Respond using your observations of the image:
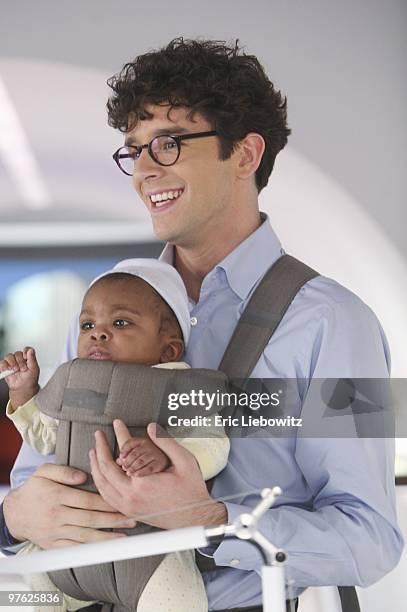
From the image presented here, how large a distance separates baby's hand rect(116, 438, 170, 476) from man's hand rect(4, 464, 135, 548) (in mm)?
55

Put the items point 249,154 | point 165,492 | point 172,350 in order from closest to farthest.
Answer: point 165,492 < point 172,350 < point 249,154

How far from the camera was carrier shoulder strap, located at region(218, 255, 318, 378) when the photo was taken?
3.80ft

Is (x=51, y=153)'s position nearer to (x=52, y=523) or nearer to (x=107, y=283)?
(x=107, y=283)

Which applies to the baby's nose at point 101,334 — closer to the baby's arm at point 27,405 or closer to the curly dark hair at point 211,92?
A: the baby's arm at point 27,405

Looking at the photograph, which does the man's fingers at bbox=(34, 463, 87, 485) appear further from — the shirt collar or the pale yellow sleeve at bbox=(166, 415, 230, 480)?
the shirt collar

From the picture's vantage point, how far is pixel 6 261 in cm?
131

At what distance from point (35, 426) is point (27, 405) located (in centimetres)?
3

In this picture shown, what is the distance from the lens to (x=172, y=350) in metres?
1.15

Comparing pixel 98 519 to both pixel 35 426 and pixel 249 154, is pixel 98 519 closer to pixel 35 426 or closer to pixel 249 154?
pixel 35 426

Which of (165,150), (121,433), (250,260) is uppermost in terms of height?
(165,150)

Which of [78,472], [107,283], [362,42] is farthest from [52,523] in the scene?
[362,42]

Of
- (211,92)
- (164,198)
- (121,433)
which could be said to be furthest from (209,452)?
(211,92)

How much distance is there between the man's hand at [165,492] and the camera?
104cm

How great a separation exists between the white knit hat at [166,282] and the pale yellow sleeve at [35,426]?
0.18m
